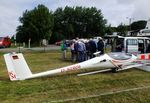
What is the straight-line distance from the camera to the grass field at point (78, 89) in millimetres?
10195

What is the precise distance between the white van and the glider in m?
3.70

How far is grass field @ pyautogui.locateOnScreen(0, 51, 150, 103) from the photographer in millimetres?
10195

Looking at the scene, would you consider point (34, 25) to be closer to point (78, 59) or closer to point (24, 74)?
point (78, 59)

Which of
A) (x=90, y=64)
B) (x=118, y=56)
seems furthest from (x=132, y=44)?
(x=90, y=64)

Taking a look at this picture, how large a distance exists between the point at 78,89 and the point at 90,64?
3269mm

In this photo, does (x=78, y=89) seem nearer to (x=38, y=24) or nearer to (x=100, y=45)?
(x=100, y=45)

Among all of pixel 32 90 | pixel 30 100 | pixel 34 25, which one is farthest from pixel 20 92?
pixel 34 25

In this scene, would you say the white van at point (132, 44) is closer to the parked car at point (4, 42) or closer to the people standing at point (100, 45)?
the people standing at point (100, 45)

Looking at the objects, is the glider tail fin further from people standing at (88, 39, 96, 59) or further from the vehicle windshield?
people standing at (88, 39, 96, 59)

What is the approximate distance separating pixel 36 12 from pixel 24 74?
57.3 m

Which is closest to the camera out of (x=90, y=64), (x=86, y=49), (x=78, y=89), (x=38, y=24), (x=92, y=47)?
(x=78, y=89)

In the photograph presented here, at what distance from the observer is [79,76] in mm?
14695

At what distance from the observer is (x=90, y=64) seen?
14.9m

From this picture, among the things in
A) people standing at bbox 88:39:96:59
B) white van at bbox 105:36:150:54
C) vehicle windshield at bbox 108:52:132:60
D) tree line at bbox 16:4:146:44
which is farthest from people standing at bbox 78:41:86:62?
tree line at bbox 16:4:146:44
